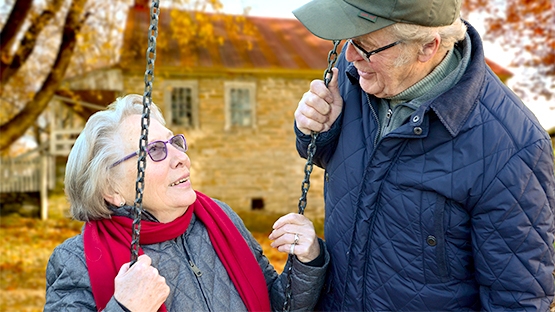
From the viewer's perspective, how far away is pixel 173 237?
2.07 metres

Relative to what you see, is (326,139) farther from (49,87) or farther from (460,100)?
(49,87)

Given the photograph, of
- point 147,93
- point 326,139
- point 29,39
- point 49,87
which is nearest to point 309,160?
point 326,139

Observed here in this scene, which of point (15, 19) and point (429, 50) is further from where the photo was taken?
point (15, 19)

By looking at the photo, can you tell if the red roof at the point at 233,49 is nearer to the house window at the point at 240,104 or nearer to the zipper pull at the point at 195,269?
the house window at the point at 240,104

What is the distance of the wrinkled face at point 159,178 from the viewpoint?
2.04 m

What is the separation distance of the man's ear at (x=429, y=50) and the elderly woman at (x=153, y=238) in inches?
32.2

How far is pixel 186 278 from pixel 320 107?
88 cm

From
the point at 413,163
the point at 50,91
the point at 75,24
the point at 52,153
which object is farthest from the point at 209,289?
the point at 52,153

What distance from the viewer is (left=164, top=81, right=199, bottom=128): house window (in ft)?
44.1

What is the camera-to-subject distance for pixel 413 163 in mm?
1751

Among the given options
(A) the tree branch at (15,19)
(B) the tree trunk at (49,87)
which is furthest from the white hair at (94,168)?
(A) the tree branch at (15,19)

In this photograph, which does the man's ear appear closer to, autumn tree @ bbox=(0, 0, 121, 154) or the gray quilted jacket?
the gray quilted jacket

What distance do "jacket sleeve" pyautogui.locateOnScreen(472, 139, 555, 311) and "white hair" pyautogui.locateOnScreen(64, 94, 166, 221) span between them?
4.57ft

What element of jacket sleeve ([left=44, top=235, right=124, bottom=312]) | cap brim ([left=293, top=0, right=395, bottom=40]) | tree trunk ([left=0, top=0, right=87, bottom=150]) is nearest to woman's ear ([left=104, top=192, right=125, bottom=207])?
jacket sleeve ([left=44, top=235, right=124, bottom=312])
